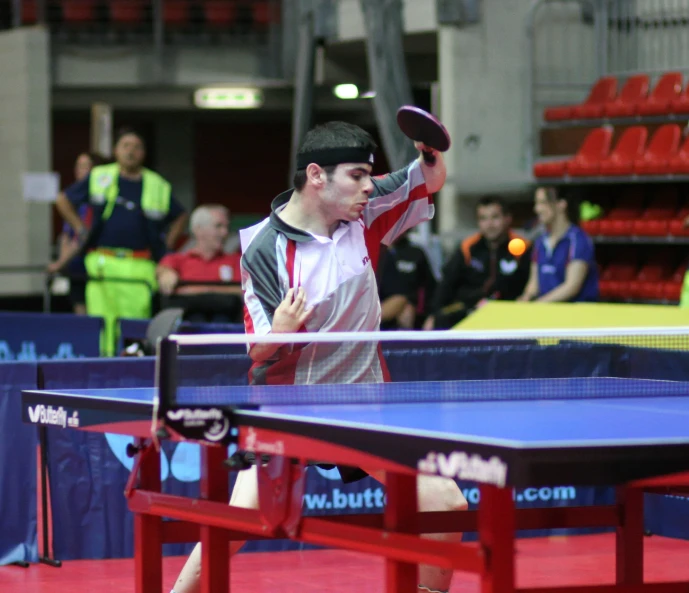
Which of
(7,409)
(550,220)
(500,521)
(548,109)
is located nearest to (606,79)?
(548,109)

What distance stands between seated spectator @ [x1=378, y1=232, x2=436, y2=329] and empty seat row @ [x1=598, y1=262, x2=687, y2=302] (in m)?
2.74

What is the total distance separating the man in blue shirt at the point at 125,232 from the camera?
9.88 metres

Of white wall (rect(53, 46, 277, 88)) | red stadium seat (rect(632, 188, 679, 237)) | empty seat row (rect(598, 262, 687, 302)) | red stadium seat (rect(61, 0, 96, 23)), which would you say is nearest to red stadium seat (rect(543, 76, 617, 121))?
red stadium seat (rect(632, 188, 679, 237))

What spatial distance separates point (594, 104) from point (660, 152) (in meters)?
1.36

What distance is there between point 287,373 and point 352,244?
0.41 m

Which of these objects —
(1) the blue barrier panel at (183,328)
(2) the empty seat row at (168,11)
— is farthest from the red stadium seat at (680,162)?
(2) the empty seat row at (168,11)

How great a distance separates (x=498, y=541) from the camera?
2.76 metres

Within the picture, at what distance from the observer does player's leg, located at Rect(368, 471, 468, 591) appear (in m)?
3.82

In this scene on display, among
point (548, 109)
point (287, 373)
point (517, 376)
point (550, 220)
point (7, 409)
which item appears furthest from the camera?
point (548, 109)

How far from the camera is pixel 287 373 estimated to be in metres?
3.98

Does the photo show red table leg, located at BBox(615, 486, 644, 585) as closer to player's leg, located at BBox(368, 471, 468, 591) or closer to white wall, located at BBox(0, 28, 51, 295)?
player's leg, located at BBox(368, 471, 468, 591)

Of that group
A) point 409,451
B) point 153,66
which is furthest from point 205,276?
point 153,66

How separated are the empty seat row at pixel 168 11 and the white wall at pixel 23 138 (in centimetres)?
257

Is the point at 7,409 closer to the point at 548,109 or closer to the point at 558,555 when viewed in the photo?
the point at 558,555
